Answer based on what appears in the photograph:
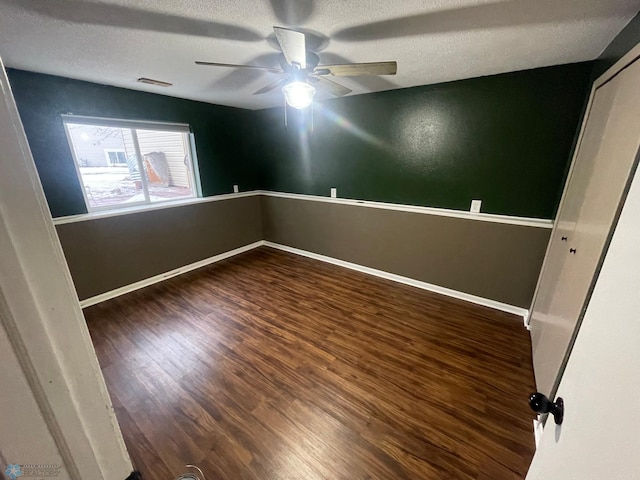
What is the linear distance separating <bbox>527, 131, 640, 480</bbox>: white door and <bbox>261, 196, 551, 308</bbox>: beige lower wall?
2.11m

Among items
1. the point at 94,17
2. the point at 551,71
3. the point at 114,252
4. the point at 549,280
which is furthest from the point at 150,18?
the point at 549,280

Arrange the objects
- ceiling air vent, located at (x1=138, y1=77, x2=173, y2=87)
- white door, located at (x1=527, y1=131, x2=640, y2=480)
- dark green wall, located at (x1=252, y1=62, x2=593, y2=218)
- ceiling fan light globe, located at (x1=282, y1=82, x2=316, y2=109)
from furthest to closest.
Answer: ceiling air vent, located at (x1=138, y1=77, x2=173, y2=87) → dark green wall, located at (x1=252, y1=62, x2=593, y2=218) → ceiling fan light globe, located at (x1=282, y1=82, x2=316, y2=109) → white door, located at (x1=527, y1=131, x2=640, y2=480)

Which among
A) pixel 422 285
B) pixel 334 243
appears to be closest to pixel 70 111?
pixel 334 243

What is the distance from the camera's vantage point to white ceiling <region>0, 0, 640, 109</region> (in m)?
1.29

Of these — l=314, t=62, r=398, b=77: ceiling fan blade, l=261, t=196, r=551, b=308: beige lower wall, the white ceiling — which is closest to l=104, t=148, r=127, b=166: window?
the white ceiling

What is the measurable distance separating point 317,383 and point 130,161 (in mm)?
3162

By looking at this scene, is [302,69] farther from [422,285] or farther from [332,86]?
[422,285]

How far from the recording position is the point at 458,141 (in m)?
2.61

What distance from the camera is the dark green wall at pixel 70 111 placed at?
2287mm

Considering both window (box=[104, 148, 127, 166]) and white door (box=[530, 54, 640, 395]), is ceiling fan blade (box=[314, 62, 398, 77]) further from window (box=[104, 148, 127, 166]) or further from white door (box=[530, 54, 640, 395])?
window (box=[104, 148, 127, 166])

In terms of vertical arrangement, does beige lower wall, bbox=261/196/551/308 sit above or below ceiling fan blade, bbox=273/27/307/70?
below

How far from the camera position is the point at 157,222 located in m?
3.24

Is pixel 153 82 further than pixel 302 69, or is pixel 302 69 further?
pixel 153 82

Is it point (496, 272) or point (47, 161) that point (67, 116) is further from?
point (496, 272)
